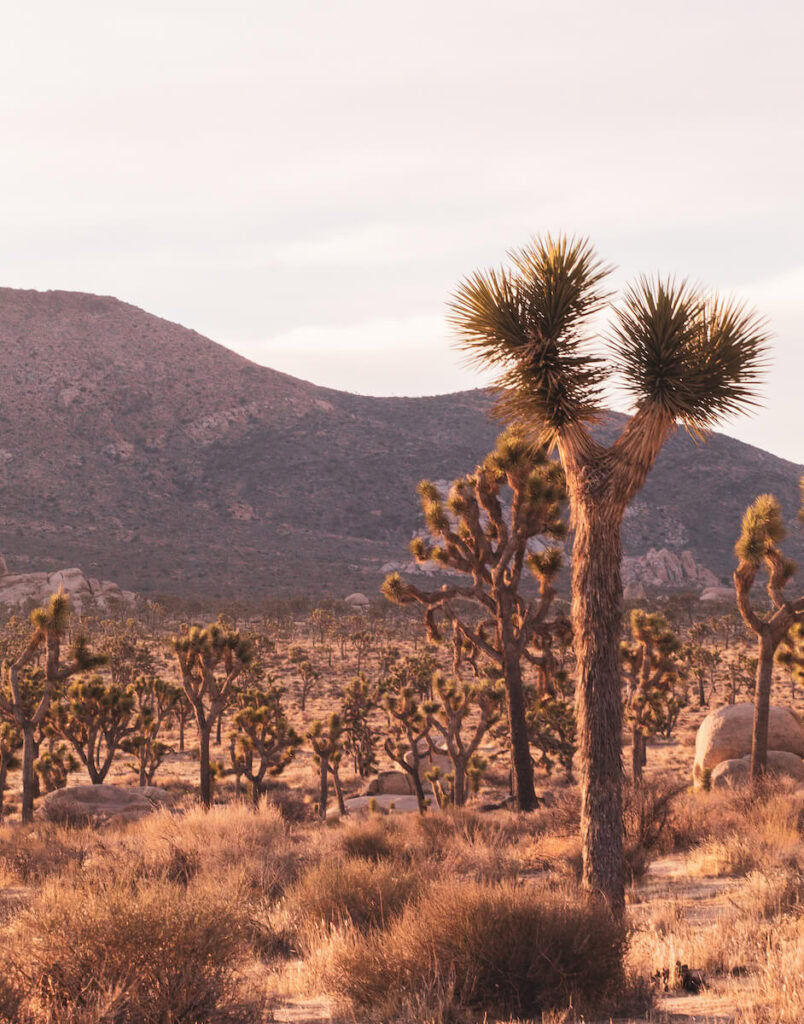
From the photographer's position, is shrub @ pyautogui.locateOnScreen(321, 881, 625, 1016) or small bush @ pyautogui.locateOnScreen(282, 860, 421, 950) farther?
small bush @ pyautogui.locateOnScreen(282, 860, 421, 950)

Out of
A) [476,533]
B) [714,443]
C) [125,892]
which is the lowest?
[125,892]

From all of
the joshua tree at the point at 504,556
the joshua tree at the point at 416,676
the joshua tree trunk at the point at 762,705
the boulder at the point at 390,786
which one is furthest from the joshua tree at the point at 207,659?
the joshua tree at the point at 416,676

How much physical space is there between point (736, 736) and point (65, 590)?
58.8 metres

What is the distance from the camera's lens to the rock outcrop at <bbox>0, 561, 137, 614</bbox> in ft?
237

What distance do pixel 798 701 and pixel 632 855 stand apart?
3850cm

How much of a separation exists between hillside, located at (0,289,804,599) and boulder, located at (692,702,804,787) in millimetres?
61360

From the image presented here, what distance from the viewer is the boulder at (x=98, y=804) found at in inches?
819

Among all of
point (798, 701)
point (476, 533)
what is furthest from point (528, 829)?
point (798, 701)

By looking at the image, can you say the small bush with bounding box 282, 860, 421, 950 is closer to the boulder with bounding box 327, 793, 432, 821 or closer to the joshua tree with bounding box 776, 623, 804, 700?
the joshua tree with bounding box 776, 623, 804, 700

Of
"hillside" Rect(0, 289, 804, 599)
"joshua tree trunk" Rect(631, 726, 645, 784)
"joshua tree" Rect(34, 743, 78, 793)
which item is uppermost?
"hillside" Rect(0, 289, 804, 599)

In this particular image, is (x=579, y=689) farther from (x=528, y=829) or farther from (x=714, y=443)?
(x=714, y=443)

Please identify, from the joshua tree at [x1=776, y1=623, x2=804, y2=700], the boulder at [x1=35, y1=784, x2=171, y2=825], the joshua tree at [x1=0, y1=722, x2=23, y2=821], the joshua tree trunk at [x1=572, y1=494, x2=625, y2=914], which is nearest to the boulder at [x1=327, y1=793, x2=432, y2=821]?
the boulder at [x1=35, y1=784, x2=171, y2=825]

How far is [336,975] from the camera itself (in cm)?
605

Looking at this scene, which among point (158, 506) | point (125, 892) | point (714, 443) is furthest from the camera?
point (714, 443)
